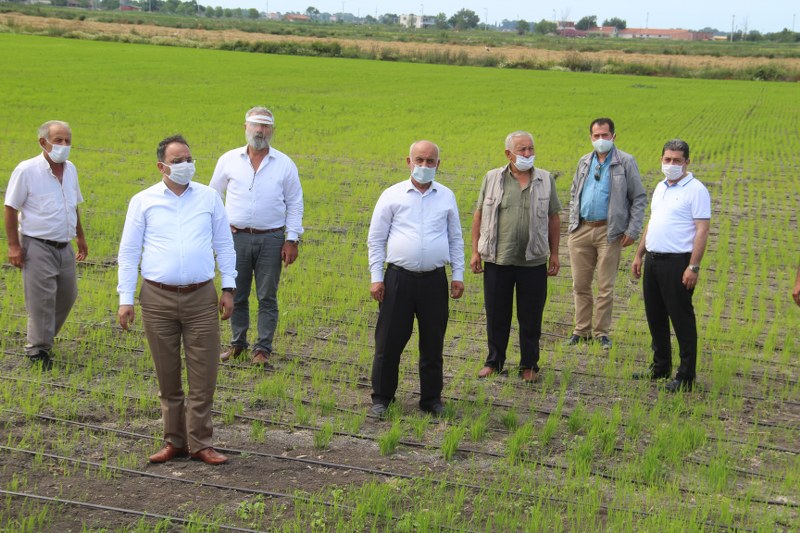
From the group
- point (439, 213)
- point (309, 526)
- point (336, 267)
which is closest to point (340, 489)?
point (309, 526)

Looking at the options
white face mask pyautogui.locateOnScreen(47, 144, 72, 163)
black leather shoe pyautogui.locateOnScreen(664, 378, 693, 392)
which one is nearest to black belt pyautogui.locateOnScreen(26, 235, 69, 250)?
white face mask pyautogui.locateOnScreen(47, 144, 72, 163)

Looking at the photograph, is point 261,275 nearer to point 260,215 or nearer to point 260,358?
point 260,215

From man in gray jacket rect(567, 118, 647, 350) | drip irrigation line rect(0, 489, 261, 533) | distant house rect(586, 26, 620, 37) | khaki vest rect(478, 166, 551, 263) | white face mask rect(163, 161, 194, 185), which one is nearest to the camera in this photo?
drip irrigation line rect(0, 489, 261, 533)

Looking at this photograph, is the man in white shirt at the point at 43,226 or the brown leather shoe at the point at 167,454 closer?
the brown leather shoe at the point at 167,454

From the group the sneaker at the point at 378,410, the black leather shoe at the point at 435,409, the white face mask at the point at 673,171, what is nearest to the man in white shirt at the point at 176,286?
the sneaker at the point at 378,410

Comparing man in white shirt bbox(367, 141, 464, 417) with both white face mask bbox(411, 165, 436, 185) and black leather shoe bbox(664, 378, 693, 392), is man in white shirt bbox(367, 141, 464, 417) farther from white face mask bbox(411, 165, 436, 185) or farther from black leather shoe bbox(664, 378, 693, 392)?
black leather shoe bbox(664, 378, 693, 392)

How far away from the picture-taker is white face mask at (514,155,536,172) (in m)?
6.77

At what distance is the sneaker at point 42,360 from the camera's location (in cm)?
679

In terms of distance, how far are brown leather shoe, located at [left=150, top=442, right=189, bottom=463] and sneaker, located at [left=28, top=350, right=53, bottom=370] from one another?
1882 mm

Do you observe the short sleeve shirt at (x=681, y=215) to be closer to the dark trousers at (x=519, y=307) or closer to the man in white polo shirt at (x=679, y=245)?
the man in white polo shirt at (x=679, y=245)

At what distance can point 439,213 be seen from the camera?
614 centimetres

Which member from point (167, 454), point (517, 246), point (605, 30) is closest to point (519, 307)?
point (517, 246)

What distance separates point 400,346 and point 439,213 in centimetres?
91

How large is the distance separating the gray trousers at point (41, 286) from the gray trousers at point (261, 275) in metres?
1.27
